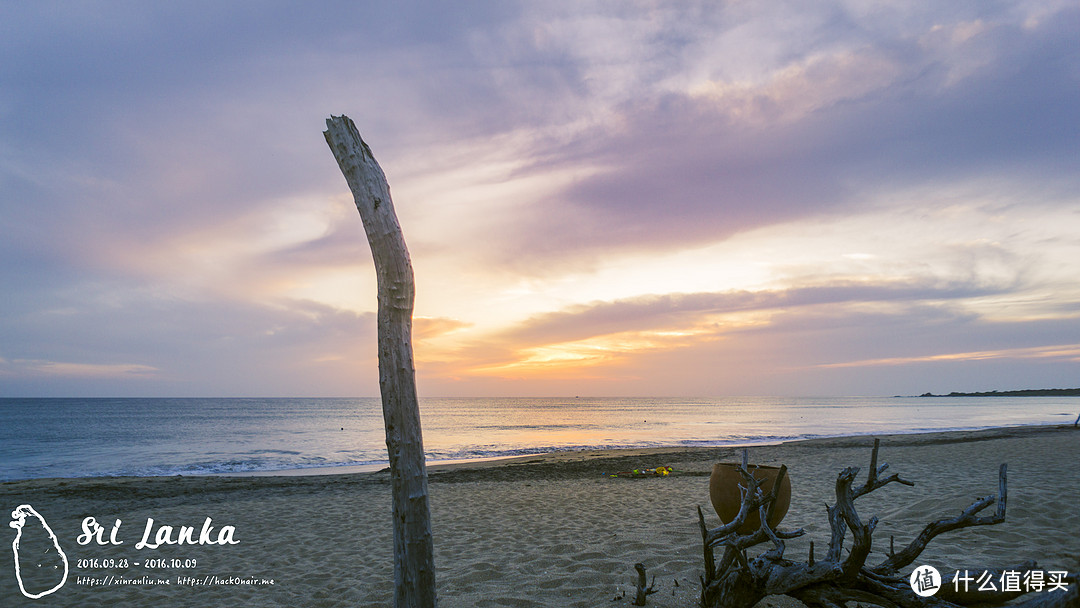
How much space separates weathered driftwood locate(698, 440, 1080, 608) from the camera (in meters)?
3.30

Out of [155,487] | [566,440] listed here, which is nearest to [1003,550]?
[155,487]

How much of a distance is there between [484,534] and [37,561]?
5.36m

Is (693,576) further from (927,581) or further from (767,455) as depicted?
(767,455)

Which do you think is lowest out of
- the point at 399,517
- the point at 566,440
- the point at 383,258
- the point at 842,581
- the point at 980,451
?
the point at 566,440

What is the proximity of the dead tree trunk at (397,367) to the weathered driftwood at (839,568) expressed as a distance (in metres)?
1.90

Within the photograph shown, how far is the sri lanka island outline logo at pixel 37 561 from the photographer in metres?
5.62

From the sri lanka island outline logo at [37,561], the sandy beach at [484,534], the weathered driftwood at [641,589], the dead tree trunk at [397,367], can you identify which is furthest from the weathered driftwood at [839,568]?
the sri lanka island outline logo at [37,561]

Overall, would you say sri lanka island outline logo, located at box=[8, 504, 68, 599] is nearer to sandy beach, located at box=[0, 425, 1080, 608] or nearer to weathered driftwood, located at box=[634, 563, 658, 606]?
sandy beach, located at box=[0, 425, 1080, 608]

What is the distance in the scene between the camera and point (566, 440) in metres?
30.3

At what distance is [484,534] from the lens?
23.5ft

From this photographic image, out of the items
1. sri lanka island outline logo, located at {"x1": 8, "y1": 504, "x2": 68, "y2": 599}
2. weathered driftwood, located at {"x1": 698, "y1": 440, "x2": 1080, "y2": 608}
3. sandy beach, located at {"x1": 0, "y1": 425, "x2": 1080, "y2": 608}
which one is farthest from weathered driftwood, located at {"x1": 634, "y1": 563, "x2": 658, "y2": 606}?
sri lanka island outline logo, located at {"x1": 8, "y1": 504, "x2": 68, "y2": 599}

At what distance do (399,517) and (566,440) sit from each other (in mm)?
27994

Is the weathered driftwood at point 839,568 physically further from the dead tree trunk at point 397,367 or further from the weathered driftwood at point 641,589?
the dead tree trunk at point 397,367

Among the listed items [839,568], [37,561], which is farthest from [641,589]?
[37,561]
